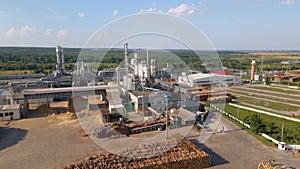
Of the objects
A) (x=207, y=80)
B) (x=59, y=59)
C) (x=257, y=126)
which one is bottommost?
(x=257, y=126)

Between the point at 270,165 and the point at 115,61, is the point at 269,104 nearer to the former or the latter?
the point at 270,165

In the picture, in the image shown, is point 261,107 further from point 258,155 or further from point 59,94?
point 59,94

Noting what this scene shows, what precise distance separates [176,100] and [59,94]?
633 centimetres

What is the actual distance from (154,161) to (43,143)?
163 inches

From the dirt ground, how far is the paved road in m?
3.44

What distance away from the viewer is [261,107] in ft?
38.6

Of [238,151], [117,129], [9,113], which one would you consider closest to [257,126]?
[238,151]

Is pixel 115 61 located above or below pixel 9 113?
above

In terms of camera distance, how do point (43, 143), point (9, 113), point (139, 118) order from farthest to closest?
point (9, 113)
point (139, 118)
point (43, 143)

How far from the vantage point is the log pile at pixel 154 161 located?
17.9 feet

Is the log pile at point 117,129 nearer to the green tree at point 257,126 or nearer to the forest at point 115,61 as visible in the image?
the green tree at point 257,126

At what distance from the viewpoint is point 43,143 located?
7.58 metres

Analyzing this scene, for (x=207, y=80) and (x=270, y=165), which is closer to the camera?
(x=270, y=165)

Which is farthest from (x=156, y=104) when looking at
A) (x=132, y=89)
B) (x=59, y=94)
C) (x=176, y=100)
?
(x=59, y=94)
